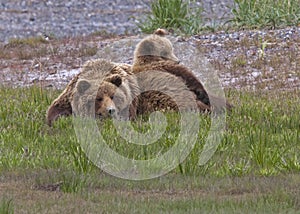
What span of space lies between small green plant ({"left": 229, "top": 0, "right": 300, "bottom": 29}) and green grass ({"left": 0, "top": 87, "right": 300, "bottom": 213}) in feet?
24.6

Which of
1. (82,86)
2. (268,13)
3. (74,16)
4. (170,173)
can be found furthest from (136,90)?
(74,16)

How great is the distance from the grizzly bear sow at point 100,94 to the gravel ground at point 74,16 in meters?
12.2

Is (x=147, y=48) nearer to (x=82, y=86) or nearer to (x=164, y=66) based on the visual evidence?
(x=164, y=66)

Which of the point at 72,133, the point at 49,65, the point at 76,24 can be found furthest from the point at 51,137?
the point at 76,24

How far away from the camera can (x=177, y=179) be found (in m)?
6.51

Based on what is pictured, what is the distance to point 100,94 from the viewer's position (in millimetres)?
8852

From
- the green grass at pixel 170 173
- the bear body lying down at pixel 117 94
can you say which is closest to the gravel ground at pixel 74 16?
the bear body lying down at pixel 117 94

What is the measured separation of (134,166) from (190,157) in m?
0.49

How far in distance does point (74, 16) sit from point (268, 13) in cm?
1228

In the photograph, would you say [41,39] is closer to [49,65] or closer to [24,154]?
[49,65]

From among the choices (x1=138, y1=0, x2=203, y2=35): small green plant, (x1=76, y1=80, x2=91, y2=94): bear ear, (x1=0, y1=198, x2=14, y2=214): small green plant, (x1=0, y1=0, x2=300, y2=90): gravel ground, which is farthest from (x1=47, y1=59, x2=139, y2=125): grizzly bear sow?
(x1=138, y1=0, x2=203, y2=35): small green plant

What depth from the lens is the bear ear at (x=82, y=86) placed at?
8.88 meters

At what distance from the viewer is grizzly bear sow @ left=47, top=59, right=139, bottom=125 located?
8867 millimetres

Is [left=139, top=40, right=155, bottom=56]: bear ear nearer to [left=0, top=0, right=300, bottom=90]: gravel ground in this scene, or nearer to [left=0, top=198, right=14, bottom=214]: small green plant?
[left=0, top=0, right=300, bottom=90]: gravel ground
